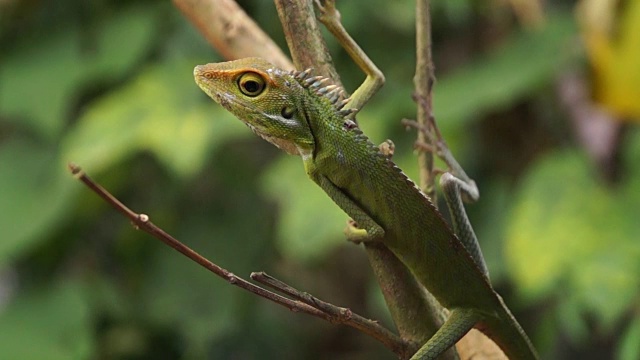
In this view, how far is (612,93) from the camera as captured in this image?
2.48m

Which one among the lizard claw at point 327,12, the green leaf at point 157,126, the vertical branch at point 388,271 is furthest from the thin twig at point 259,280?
the green leaf at point 157,126

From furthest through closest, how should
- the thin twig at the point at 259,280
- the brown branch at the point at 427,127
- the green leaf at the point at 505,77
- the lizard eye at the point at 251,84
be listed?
the green leaf at the point at 505,77
the brown branch at the point at 427,127
the lizard eye at the point at 251,84
the thin twig at the point at 259,280

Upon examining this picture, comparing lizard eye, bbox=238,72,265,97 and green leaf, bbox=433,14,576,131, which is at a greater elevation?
green leaf, bbox=433,14,576,131

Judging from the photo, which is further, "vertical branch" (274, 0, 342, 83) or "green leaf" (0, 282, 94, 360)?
"green leaf" (0, 282, 94, 360)

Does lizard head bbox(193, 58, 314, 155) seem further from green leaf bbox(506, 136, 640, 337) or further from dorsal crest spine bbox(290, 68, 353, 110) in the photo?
green leaf bbox(506, 136, 640, 337)

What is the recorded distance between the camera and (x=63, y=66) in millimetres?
2934

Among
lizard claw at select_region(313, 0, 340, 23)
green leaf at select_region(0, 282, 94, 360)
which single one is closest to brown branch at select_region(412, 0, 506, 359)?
lizard claw at select_region(313, 0, 340, 23)

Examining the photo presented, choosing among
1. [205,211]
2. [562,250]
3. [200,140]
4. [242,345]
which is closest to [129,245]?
[205,211]

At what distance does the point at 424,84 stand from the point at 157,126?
50.9 inches

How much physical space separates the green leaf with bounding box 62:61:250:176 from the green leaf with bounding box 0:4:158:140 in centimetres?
12

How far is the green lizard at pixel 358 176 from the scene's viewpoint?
1250 millimetres

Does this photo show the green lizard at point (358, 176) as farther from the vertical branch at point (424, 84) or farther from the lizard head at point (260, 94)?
the vertical branch at point (424, 84)

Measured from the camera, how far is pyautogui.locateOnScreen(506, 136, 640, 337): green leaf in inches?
83.8

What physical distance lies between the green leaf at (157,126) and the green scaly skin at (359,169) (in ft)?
3.90
